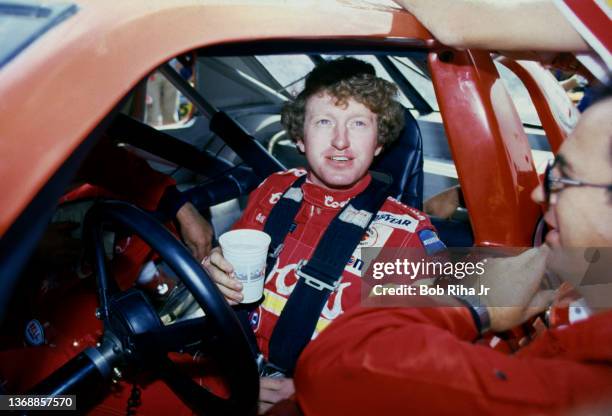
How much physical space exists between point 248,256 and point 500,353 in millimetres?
609

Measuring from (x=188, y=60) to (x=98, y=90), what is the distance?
268mm

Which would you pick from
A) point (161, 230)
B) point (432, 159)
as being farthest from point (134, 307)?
point (432, 159)

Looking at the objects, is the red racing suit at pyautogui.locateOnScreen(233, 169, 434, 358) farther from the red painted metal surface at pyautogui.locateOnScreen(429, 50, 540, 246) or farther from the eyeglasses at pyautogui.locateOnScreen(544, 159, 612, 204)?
the eyeglasses at pyautogui.locateOnScreen(544, 159, 612, 204)

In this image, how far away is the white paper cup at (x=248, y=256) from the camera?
1.19 m

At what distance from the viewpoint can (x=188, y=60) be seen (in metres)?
0.99

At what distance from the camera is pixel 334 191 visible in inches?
63.3

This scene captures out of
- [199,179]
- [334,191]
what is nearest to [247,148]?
[334,191]

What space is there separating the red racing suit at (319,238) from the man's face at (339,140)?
2.7 inches

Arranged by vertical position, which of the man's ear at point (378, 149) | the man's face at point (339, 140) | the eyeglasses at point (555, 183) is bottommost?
the eyeglasses at point (555, 183)

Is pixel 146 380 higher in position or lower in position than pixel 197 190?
lower

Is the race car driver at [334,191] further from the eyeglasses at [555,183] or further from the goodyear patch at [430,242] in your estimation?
the eyeglasses at [555,183]

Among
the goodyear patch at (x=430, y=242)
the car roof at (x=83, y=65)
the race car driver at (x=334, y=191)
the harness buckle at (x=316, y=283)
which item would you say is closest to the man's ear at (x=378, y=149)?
the race car driver at (x=334, y=191)

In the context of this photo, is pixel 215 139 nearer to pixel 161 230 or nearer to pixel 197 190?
pixel 197 190

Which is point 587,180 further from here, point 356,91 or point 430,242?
point 356,91
